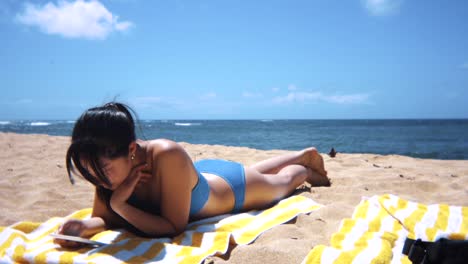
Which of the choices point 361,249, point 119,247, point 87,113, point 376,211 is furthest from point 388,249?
point 87,113

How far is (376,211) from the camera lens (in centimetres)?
246

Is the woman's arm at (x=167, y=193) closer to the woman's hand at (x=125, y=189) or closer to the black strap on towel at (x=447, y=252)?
the woman's hand at (x=125, y=189)

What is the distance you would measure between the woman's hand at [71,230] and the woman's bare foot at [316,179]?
229cm

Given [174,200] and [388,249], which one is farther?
[174,200]

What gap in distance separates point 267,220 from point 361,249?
82 cm

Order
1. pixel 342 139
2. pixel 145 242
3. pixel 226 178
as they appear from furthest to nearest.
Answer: pixel 342 139 < pixel 226 178 < pixel 145 242

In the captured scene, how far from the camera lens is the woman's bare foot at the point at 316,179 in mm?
3541

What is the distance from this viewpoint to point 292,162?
342 cm

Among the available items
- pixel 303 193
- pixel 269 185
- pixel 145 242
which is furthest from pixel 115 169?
pixel 303 193

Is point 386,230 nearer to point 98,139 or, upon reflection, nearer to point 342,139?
point 98,139

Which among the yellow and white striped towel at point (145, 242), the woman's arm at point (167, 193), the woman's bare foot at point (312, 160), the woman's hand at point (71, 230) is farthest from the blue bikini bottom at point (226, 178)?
the woman's bare foot at point (312, 160)

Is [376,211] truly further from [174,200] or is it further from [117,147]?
[117,147]

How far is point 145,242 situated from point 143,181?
376 millimetres

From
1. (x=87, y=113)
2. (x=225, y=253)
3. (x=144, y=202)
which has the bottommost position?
(x=225, y=253)
